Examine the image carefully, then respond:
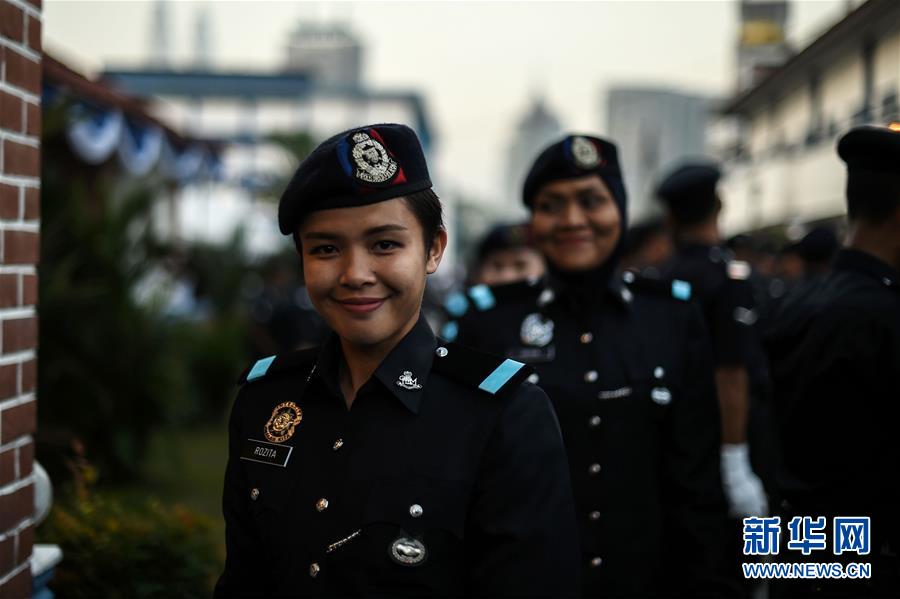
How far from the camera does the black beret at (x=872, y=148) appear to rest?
2.43 meters

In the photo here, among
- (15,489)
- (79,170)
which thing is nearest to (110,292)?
(15,489)

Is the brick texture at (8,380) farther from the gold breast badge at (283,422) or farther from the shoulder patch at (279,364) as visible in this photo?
the gold breast badge at (283,422)

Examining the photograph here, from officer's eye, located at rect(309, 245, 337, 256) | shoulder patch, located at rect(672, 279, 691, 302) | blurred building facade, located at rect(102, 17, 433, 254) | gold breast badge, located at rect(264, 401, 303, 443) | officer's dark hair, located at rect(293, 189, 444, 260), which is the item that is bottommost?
gold breast badge, located at rect(264, 401, 303, 443)

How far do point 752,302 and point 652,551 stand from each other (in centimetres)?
212

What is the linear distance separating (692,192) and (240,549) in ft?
11.1

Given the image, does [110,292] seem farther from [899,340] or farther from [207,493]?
[899,340]

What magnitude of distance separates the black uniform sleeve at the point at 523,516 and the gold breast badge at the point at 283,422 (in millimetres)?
420

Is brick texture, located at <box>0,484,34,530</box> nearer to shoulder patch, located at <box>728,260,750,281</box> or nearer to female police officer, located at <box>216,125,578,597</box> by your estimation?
female police officer, located at <box>216,125,578,597</box>

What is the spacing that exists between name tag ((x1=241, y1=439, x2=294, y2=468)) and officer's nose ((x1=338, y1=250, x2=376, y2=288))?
383 millimetres

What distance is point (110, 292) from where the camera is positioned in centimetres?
645

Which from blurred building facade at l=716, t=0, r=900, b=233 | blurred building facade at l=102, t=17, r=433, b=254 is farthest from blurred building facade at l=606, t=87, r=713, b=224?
blurred building facade at l=716, t=0, r=900, b=233

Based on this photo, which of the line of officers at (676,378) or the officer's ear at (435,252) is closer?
the officer's ear at (435,252)

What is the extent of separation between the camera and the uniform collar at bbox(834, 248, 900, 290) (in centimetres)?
242

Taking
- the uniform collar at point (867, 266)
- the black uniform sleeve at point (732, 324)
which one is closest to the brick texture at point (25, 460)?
the uniform collar at point (867, 266)
